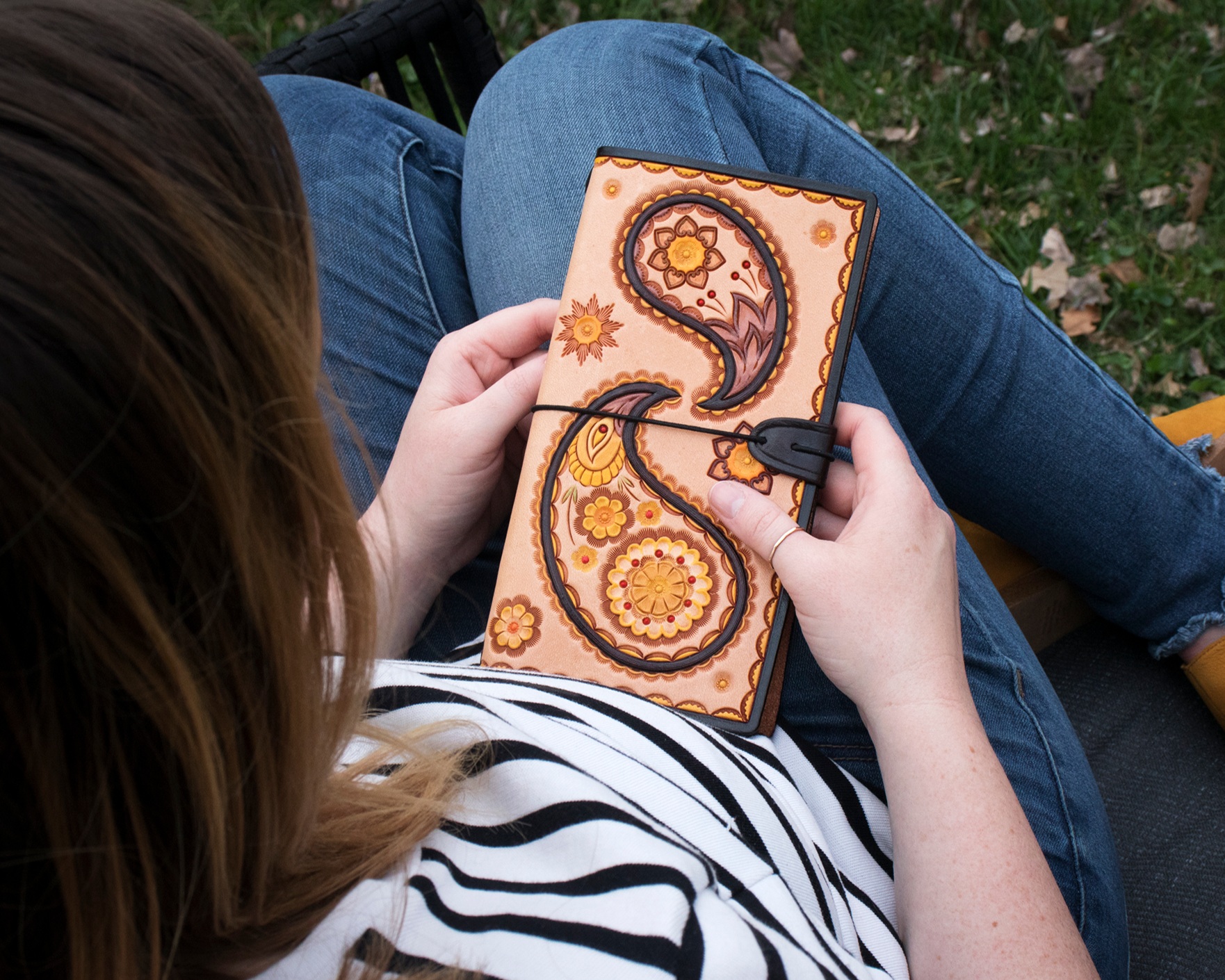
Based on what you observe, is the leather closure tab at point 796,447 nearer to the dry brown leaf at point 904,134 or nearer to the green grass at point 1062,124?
the green grass at point 1062,124

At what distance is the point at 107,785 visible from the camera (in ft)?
1.63

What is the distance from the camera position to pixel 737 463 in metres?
0.94

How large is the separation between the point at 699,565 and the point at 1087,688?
0.73m

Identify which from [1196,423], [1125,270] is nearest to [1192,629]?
[1196,423]

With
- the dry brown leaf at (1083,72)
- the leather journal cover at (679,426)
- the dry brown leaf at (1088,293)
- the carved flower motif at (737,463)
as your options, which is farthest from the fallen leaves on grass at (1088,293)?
the carved flower motif at (737,463)

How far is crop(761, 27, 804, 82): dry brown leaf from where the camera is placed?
239 cm

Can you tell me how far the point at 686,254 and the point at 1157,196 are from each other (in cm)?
172

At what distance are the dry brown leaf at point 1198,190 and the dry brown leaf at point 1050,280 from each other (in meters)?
0.32

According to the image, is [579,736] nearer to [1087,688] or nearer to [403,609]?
[403,609]

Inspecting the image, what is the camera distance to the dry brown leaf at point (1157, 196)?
2.06m

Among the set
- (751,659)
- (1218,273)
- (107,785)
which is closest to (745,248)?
(751,659)

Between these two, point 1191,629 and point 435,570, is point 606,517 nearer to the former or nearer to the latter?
point 435,570

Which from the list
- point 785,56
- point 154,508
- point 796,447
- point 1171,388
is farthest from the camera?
point 785,56

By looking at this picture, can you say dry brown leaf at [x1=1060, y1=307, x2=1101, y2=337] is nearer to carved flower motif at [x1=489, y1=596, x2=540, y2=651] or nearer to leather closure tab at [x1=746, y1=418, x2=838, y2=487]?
leather closure tab at [x1=746, y1=418, x2=838, y2=487]
